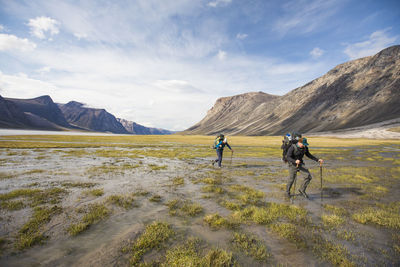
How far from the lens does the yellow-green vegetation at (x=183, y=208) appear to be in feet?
24.5

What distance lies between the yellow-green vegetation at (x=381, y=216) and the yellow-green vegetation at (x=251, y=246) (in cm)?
481

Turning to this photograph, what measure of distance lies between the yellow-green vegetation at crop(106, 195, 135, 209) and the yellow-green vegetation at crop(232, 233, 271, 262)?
495 cm

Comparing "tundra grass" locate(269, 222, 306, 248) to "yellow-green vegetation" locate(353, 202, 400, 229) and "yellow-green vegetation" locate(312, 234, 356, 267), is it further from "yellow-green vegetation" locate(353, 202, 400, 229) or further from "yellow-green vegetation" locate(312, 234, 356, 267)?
"yellow-green vegetation" locate(353, 202, 400, 229)

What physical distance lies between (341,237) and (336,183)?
29.1ft

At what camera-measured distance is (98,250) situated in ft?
16.3

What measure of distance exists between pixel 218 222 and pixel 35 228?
6153 mm

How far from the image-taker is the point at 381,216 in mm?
7309

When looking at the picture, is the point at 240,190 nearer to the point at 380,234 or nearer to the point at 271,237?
the point at 271,237

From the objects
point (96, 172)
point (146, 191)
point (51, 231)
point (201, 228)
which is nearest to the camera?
point (51, 231)

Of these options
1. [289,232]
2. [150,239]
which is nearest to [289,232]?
[289,232]

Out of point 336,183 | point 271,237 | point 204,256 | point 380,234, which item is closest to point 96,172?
point 204,256

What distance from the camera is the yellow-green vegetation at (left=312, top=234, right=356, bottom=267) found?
4.72 m

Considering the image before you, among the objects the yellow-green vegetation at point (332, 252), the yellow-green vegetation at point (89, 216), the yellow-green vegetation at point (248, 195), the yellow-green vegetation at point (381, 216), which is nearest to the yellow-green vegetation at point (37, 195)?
the yellow-green vegetation at point (89, 216)

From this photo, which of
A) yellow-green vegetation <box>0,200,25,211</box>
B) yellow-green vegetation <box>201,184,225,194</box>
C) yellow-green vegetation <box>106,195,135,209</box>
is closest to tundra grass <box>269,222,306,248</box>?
yellow-green vegetation <box>201,184,225,194</box>
